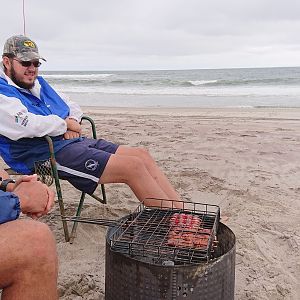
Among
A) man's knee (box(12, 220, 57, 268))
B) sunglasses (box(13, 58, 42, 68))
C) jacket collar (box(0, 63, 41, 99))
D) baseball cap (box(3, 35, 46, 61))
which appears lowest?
man's knee (box(12, 220, 57, 268))

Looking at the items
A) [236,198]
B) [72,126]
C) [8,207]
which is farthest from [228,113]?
[8,207]

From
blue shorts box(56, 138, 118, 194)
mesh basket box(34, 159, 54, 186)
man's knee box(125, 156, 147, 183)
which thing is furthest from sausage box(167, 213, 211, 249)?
mesh basket box(34, 159, 54, 186)

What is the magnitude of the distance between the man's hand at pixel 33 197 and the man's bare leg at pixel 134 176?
101cm

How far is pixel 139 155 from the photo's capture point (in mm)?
3184

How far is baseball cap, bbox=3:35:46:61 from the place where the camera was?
322cm

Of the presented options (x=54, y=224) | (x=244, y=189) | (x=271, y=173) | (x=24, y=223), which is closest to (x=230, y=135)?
(x=271, y=173)

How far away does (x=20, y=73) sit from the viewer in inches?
128

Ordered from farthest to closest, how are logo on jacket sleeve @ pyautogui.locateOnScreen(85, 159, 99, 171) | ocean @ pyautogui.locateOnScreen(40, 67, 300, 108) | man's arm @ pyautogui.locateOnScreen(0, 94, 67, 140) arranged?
ocean @ pyautogui.locateOnScreen(40, 67, 300, 108) → logo on jacket sleeve @ pyautogui.locateOnScreen(85, 159, 99, 171) → man's arm @ pyautogui.locateOnScreen(0, 94, 67, 140)

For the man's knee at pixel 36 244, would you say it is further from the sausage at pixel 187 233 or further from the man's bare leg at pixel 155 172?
the man's bare leg at pixel 155 172

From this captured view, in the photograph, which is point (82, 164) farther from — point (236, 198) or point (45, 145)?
point (236, 198)

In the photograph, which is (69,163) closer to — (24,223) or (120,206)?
(120,206)

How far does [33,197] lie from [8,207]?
318 millimetres

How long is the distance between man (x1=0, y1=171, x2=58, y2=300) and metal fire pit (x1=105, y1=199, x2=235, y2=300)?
1.33ft

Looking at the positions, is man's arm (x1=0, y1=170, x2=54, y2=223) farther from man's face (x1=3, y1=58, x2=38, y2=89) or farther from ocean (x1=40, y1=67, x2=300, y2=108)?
ocean (x1=40, y1=67, x2=300, y2=108)
